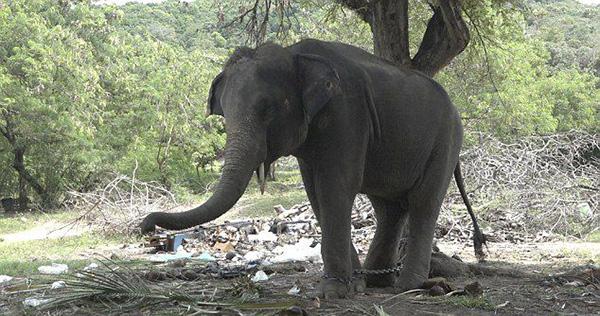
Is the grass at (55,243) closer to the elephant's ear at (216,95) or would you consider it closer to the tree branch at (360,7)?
the elephant's ear at (216,95)

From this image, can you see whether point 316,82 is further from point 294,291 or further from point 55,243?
point 55,243

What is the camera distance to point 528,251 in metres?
11.3

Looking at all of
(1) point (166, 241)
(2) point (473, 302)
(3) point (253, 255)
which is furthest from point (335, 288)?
(1) point (166, 241)

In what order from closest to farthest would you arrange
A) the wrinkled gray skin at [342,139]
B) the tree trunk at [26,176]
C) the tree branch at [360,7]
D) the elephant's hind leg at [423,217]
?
the wrinkled gray skin at [342,139] → the elephant's hind leg at [423,217] → the tree branch at [360,7] → the tree trunk at [26,176]

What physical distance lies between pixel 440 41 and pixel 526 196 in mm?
5229

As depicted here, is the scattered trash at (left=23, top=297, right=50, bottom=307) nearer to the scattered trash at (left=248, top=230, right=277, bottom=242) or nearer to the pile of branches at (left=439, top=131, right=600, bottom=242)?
Answer: the scattered trash at (left=248, top=230, right=277, bottom=242)

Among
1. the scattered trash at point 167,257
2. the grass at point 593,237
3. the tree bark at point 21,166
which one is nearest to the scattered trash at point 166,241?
the scattered trash at point 167,257

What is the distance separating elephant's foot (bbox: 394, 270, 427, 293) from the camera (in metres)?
6.59

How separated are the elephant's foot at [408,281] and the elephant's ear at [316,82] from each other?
1.88 metres

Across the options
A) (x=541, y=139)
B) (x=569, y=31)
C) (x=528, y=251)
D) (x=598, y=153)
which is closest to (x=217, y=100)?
(x=528, y=251)

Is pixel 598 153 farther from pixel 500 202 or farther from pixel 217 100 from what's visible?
pixel 217 100

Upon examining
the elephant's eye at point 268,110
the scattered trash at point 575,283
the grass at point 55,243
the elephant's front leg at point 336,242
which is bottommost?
the grass at point 55,243

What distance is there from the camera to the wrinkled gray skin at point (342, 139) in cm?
545

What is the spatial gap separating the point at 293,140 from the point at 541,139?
11.5 m
